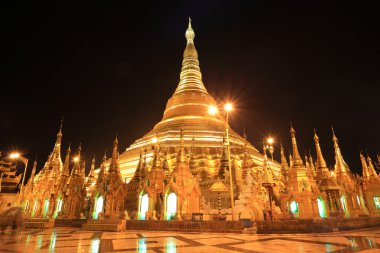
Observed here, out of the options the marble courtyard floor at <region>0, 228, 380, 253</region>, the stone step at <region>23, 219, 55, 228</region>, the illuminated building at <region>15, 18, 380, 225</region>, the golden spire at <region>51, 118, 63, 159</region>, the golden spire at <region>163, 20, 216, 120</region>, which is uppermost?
the golden spire at <region>163, 20, 216, 120</region>

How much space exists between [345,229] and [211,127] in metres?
28.5

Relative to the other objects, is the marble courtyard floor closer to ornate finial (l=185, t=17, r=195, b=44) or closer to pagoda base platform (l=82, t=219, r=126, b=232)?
pagoda base platform (l=82, t=219, r=126, b=232)

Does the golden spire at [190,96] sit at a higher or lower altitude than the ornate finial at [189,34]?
lower

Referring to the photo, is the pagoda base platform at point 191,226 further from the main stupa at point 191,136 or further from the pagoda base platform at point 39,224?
the main stupa at point 191,136

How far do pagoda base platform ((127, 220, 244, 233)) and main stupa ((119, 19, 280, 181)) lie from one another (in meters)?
11.9

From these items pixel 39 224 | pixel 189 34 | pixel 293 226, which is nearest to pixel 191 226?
pixel 293 226

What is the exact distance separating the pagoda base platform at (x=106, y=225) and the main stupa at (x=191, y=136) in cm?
1185


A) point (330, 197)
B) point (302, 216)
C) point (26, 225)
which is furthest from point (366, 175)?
point (26, 225)

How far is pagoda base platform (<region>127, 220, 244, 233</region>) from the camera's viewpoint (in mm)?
14438

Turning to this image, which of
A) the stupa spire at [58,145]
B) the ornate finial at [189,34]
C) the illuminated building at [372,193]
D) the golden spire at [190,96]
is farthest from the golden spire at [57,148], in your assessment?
the illuminated building at [372,193]

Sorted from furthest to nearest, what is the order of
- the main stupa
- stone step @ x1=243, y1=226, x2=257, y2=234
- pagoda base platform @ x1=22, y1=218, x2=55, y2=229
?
1. the main stupa
2. pagoda base platform @ x1=22, y1=218, x2=55, y2=229
3. stone step @ x1=243, y1=226, x2=257, y2=234

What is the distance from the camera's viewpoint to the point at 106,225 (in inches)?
679

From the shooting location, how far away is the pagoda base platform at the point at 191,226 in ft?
47.4

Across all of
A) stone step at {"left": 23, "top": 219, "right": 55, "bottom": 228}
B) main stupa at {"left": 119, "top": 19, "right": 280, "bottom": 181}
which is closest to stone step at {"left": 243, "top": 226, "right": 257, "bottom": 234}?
main stupa at {"left": 119, "top": 19, "right": 280, "bottom": 181}
